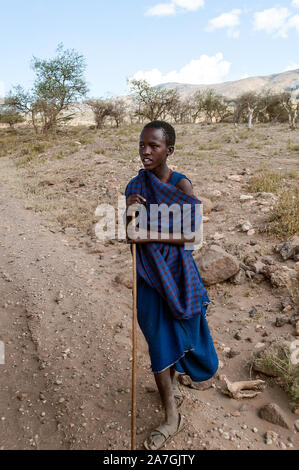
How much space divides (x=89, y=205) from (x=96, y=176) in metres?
1.85

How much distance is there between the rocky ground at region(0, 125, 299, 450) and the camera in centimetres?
192

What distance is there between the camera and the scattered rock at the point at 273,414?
194cm

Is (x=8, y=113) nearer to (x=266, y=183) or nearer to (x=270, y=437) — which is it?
(x=266, y=183)

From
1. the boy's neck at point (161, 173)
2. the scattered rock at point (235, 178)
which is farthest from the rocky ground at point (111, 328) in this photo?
the boy's neck at point (161, 173)

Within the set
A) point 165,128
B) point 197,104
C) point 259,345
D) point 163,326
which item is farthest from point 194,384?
point 197,104

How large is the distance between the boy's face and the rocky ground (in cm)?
147

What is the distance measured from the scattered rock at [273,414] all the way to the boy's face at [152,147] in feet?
5.17

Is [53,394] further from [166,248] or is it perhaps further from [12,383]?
[166,248]

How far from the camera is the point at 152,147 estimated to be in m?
1.60

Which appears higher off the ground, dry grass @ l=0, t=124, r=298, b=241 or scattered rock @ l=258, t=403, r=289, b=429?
dry grass @ l=0, t=124, r=298, b=241

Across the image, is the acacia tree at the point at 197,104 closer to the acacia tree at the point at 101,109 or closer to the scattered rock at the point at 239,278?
the acacia tree at the point at 101,109

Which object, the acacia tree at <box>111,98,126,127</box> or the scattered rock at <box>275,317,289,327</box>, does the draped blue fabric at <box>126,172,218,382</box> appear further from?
the acacia tree at <box>111,98,126,127</box>

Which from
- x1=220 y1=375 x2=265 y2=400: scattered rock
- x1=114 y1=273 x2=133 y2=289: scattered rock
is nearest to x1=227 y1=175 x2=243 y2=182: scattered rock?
x1=114 y1=273 x2=133 y2=289: scattered rock
